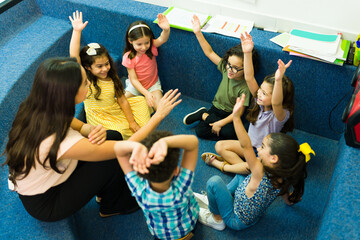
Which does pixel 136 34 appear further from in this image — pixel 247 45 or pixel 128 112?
pixel 247 45

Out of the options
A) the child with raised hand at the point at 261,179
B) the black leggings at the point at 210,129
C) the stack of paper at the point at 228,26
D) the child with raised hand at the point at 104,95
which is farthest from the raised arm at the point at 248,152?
the child with raised hand at the point at 104,95

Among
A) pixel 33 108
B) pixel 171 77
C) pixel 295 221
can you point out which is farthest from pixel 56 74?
pixel 295 221

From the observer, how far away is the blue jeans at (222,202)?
5.00ft

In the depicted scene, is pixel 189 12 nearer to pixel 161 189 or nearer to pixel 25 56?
pixel 25 56

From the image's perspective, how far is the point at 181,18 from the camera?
212 centimetres

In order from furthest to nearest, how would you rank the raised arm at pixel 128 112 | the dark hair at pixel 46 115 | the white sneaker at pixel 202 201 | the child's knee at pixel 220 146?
the raised arm at pixel 128 112 → the child's knee at pixel 220 146 → the white sneaker at pixel 202 201 → the dark hair at pixel 46 115

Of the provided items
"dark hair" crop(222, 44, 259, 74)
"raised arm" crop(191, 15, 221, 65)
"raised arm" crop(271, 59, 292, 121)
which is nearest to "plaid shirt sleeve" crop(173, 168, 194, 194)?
"raised arm" crop(271, 59, 292, 121)

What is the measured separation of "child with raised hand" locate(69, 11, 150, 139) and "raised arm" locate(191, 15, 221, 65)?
55 centimetres

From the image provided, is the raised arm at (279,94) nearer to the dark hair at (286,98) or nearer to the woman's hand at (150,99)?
the dark hair at (286,98)

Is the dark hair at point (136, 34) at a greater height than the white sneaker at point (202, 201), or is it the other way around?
the dark hair at point (136, 34)

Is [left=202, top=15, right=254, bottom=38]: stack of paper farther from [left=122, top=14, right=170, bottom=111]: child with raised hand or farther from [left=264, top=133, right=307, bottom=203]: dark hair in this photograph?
[left=264, top=133, right=307, bottom=203]: dark hair

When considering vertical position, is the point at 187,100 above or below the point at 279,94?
below

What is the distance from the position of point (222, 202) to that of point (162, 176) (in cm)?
57

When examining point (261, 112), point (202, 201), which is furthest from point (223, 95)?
point (202, 201)
